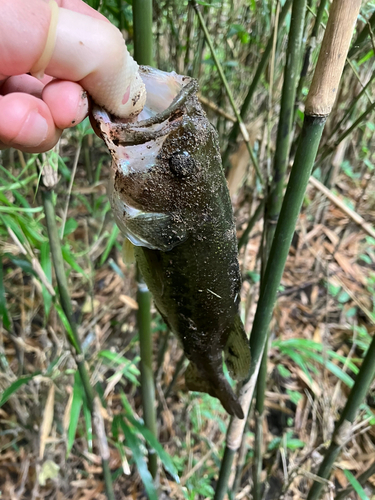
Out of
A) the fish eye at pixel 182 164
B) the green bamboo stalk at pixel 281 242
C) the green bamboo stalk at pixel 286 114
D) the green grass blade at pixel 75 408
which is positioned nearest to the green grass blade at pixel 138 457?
the green grass blade at pixel 75 408

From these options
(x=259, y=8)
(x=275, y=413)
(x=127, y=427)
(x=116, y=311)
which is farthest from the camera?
(x=116, y=311)

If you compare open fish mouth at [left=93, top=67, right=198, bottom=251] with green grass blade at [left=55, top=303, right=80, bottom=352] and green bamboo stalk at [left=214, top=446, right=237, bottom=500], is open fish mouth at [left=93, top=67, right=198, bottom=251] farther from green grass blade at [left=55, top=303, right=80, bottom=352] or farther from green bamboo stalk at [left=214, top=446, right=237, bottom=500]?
green bamboo stalk at [left=214, top=446, right=237, bottom=500]

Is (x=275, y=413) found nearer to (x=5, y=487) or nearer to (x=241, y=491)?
(x=241, y=491)

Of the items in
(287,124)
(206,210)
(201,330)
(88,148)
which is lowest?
(88,148)

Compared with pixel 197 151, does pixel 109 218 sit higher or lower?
lower

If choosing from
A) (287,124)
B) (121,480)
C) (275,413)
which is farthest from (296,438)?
(287,124)
